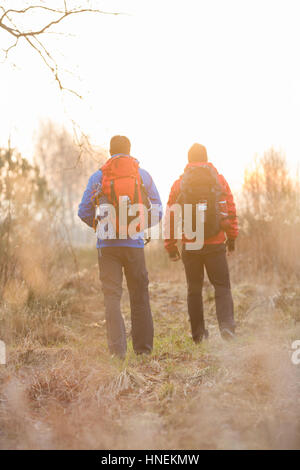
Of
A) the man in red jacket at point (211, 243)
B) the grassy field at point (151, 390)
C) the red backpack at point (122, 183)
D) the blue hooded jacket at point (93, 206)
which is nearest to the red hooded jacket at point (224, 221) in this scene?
the man in red jacket at point (211, 243)

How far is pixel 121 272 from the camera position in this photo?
13.1 feet

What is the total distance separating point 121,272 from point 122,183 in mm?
767

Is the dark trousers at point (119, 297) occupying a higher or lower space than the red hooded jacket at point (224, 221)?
lower

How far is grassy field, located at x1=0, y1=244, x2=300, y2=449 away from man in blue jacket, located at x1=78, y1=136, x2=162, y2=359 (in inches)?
7.0

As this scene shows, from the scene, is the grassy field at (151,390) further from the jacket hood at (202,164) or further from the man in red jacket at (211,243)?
the jacket hood at (202,164)

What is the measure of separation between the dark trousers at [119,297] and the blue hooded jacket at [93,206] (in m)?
0.05

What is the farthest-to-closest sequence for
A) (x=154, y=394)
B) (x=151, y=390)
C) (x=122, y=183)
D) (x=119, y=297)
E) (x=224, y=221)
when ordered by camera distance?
(x=224, y=221)
(x=119, y=297)
(x=122, y=183)
(x=151, y=390)
(x=154, y=394)

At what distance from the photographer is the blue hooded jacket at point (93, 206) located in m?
3.91

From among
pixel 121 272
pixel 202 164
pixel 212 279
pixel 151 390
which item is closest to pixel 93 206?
pixel 121 272

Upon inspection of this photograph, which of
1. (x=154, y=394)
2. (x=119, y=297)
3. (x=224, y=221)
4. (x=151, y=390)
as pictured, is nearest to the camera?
(x=154, y=394)

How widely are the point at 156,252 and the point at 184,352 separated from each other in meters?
6.24

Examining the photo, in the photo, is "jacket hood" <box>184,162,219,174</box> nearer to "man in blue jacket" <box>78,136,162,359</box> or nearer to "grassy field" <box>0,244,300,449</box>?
"man in blue jacket" <box>78,136,162,359</box>

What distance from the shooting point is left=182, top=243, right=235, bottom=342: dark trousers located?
14.2 feet

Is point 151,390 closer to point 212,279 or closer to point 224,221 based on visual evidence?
point 212,279
